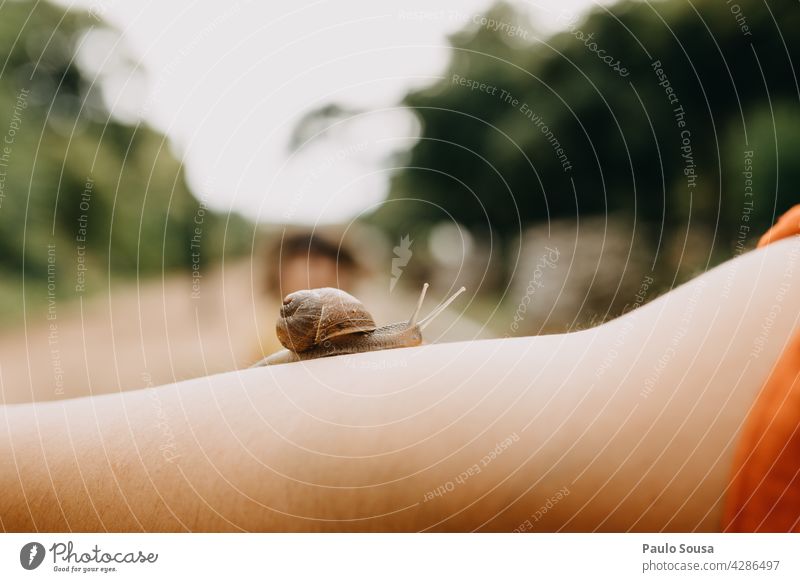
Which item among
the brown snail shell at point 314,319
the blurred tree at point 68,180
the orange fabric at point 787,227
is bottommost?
the brown snail shell at point 314,319

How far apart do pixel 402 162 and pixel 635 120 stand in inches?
80.1

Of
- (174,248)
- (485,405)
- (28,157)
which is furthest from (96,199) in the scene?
(485,405)

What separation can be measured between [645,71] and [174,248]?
243 inches

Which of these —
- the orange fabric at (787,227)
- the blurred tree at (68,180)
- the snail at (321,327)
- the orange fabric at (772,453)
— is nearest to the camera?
the orange fabric at (772,453)

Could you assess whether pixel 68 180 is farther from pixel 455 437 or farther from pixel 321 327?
pixel 455 437

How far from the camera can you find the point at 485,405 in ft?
2.26

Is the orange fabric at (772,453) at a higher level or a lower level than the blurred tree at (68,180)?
lower

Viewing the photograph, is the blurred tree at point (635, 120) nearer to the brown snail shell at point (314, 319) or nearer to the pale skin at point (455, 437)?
the brown snail shell at point (314, 319)

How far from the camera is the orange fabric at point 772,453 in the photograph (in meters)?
0.58

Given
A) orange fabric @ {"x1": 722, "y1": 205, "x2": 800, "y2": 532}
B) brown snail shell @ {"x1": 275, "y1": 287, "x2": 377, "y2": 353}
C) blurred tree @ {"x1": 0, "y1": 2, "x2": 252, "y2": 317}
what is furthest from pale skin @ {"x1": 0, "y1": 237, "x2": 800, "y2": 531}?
blurred tree @ {"x1": 0, "y1": 2, "x2": 252, "y2": 317}

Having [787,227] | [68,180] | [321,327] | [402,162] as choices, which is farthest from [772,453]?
[68,180]

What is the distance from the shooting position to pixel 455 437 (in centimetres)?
68

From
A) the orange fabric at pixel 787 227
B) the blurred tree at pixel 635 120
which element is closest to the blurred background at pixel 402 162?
the blurred tree at pixel 635 120

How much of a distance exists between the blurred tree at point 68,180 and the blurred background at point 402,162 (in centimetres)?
3
